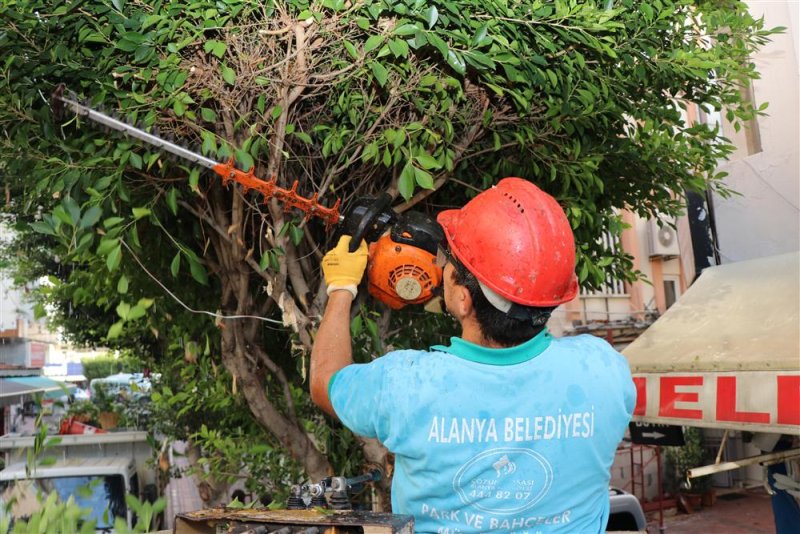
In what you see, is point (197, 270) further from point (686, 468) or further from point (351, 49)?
point (686, 468)

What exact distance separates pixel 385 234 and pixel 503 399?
1.01 metres

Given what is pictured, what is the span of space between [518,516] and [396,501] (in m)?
0.39

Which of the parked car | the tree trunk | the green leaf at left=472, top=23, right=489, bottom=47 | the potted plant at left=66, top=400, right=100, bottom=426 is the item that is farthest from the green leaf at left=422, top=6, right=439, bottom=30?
the potted plant at left=66, top=400, right=100, bottom=426

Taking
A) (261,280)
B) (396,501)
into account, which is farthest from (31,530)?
(261,280)

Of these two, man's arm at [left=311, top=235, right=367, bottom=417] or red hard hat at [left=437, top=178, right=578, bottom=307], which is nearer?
red hard hat at [left=437, top=178, right=578, bottom=307]

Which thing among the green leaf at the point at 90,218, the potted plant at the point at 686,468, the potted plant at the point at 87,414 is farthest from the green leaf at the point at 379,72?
the potted plant at the point at 686,468

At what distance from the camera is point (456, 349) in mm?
1992

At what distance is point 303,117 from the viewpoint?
2.95 meters

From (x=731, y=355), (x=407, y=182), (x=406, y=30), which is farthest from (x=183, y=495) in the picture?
(x=406, y=30)

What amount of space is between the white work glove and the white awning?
305 cm

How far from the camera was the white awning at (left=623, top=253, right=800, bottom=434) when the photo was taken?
4.34 meters

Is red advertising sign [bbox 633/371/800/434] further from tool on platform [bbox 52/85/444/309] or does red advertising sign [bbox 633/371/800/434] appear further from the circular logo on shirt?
the circular logo on shirt

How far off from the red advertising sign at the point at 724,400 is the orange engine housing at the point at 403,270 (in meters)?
2.75

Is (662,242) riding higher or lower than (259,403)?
higher
